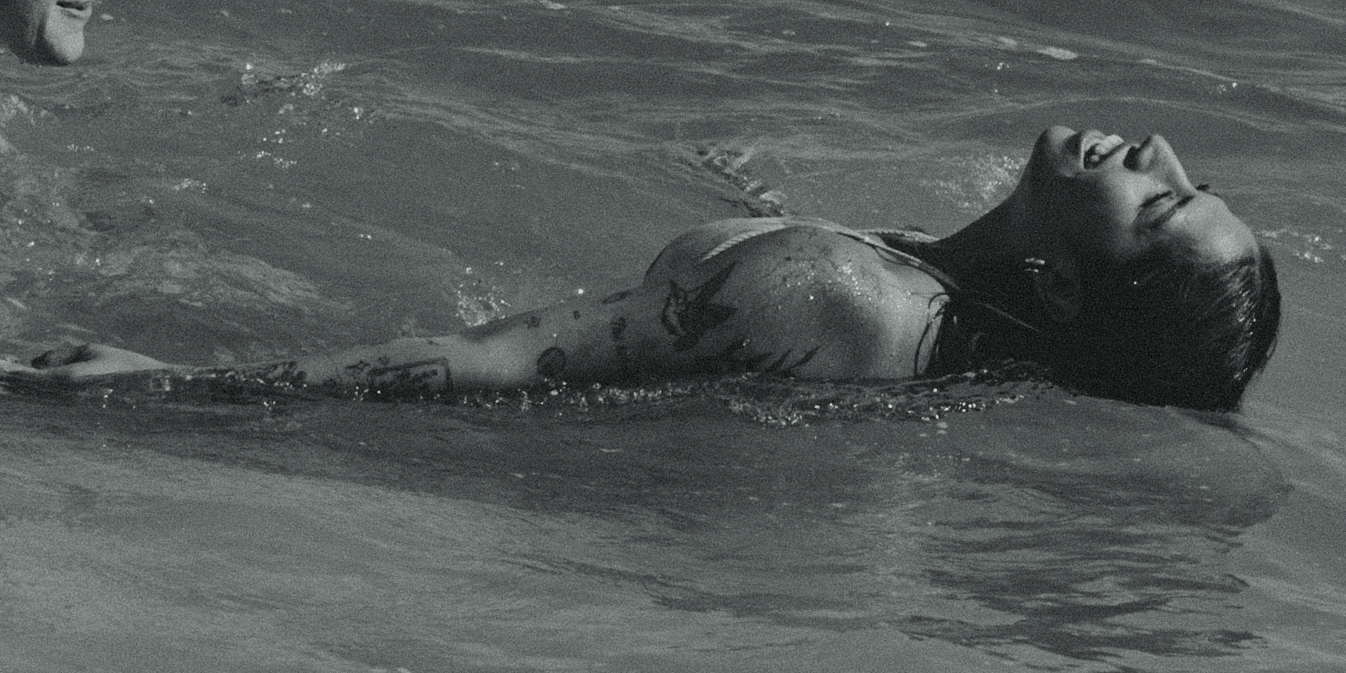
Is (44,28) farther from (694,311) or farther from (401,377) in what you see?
(694,311)

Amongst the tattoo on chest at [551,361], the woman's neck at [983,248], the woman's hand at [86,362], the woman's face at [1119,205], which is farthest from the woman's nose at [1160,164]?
the woman's hand at [86,362]

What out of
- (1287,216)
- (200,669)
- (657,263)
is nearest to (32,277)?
(657,263)

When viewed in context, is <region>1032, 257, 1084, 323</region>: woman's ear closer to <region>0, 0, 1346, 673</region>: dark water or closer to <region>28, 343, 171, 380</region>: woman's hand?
<region>0, 0, 1346, 673</region>: dark water

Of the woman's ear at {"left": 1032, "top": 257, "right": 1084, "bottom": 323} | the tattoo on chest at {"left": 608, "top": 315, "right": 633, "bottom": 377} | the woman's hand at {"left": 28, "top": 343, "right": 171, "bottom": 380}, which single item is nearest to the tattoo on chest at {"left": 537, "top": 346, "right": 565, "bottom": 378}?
the tattoo on chest at {"left": 608, "top": 315, "right": 633, "bottom": 377}

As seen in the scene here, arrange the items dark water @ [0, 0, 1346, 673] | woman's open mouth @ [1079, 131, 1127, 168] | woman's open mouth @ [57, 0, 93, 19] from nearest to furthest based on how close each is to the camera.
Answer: dark water @ [0, 0, 1346, 673]
woman's open mouth @ [1079, 131, 1127, 168]
woman's open mouth @ [57, 0, 93, 19]

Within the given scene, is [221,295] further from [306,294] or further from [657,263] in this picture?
[657,263]

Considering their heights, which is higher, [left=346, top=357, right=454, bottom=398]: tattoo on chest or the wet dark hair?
the wet dark hair

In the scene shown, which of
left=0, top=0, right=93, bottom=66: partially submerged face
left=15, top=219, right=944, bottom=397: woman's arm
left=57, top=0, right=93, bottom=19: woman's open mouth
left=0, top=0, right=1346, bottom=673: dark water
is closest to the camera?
left=0, top=0, right=1346, bottom=673: dark water

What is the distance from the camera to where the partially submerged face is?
5.06 metres

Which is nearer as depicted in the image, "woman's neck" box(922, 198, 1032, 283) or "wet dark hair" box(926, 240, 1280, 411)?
"wet dark hair" box(926, 240, 1280, 411)

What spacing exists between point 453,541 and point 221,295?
6.40 feet

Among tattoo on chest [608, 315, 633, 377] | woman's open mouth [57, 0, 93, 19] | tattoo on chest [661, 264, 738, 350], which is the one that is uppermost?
woman's open mouth [57, 0, 93, 19]

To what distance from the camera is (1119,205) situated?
4422 millimetres

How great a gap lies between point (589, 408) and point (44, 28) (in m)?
1.87
